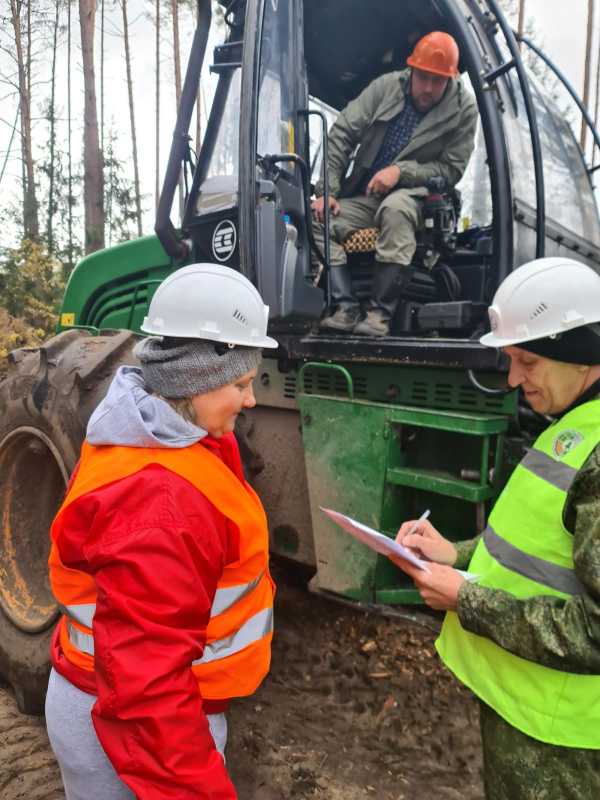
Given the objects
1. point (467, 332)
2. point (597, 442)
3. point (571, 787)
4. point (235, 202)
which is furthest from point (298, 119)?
point (571, 787)

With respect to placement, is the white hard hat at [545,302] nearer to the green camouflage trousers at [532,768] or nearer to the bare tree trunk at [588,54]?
the green camouflage trousers at [532,768]

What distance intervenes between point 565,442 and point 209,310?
0.79 m

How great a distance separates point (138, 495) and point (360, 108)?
2.64 meters

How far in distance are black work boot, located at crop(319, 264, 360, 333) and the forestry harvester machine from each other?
79 millimetres

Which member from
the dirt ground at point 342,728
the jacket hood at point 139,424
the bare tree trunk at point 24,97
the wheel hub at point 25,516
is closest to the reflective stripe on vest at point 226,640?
the jacket hood at point 139,424

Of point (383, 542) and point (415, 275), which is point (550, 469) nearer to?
point (383, 542)

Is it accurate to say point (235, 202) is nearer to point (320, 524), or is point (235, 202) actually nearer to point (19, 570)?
point (320, 524)

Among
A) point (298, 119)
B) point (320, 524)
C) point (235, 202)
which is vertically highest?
point (298, 119)

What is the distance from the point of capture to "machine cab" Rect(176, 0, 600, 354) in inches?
102

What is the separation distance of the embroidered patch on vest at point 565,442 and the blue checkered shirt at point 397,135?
7.01 ft

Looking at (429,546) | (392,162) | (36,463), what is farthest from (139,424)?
(392,162)

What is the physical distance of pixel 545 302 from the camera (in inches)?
55.9

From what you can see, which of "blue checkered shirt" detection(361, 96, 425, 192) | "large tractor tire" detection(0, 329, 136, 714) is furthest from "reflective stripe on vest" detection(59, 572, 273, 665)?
"blue checkered shirt" detection(361, 96, 425, 192)

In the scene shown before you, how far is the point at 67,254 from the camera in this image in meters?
14.8
